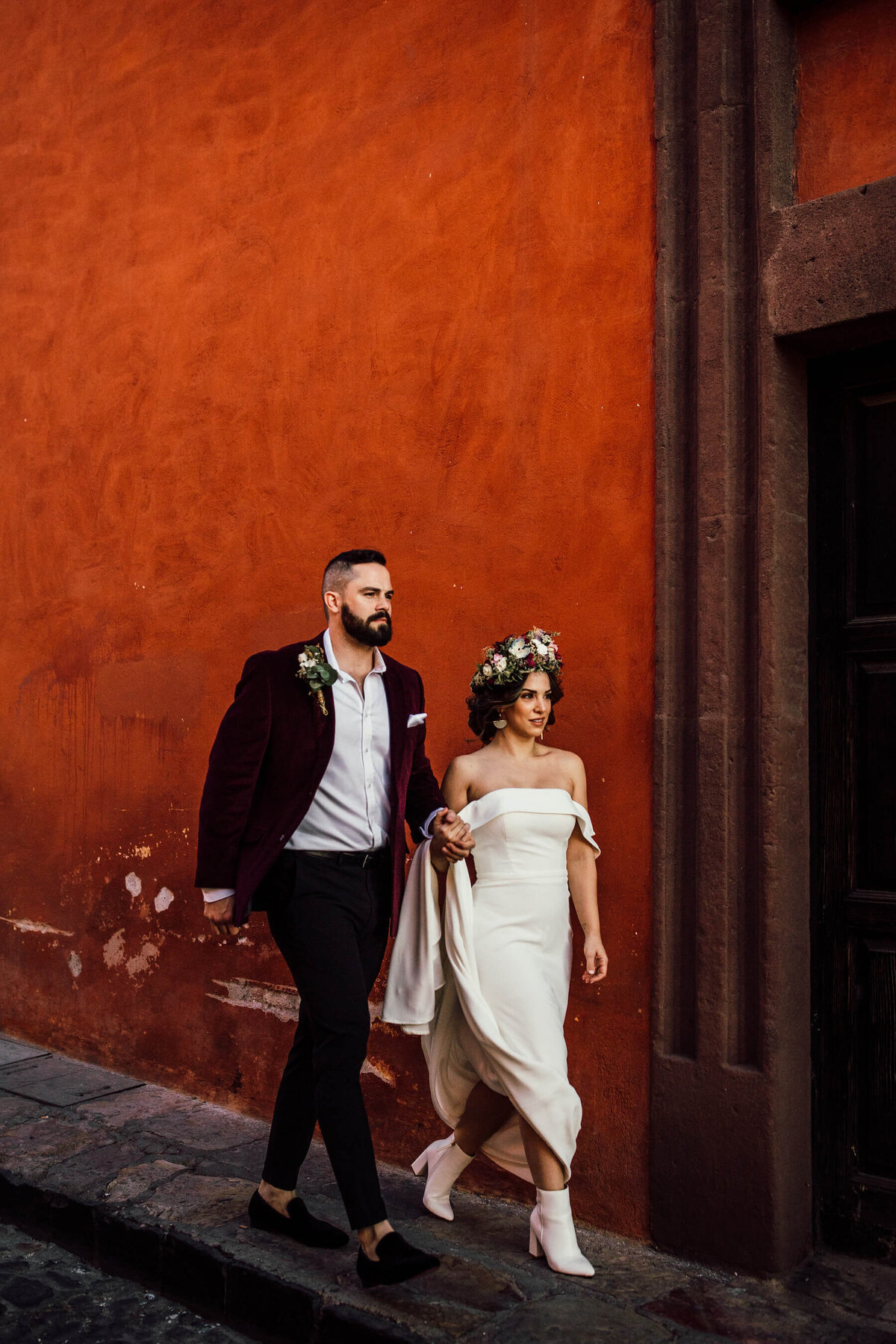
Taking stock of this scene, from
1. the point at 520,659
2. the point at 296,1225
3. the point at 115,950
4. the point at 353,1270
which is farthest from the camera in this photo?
the point at 115,950

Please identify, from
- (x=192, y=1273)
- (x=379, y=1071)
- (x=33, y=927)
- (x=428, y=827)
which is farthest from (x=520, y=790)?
(x=33, y=927)

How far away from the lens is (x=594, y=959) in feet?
12.4

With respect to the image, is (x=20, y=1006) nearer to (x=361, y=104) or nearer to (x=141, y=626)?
(x=141, y=626)

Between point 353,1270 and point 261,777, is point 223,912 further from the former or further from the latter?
point 353,1270

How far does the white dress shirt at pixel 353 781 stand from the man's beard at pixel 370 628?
0.11 metres

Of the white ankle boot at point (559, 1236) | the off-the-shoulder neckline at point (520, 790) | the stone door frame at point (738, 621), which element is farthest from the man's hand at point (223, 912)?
the stone door frame at point (738, 621)

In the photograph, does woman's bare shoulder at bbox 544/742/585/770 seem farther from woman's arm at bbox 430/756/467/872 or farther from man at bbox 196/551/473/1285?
man at bbox 196/551/473/1285

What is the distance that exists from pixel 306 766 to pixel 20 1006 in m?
3.51

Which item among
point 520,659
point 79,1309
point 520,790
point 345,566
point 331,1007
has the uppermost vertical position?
point 345,566

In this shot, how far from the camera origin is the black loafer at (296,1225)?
3678 millimetres

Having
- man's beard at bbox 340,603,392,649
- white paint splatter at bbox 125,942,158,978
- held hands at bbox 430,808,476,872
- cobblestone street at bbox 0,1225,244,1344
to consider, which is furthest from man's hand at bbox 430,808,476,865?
white paint splatter at bbox 125,942,158,978

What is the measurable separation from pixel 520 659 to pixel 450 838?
62 centimetres

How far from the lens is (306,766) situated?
12.2 feet

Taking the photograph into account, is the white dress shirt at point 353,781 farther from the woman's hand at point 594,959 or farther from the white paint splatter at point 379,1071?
the white paint splatter at point 379,1071
